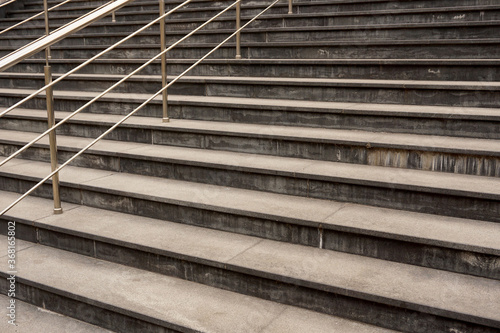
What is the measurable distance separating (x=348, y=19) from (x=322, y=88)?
140 cm

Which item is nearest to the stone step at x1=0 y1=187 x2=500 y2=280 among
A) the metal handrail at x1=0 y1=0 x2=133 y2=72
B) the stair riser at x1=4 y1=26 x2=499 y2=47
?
the metal handrail at x1=0 y1=0 x2=133 y2=72

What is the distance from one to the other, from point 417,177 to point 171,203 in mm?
1598

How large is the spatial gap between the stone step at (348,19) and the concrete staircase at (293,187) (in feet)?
0.06

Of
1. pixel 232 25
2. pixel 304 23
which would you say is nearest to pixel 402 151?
pixel 304 23

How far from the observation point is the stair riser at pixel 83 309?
106 inches

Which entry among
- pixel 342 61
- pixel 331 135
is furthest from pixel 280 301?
pixel 342 61

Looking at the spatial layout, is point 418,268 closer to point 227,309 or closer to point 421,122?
point 227,309

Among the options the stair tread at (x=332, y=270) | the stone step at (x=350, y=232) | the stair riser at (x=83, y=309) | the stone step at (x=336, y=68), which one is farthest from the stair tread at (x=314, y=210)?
the stone step at (x=336, y=68)

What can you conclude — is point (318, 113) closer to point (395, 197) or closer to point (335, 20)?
point (395, 197)

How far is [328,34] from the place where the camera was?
17.2ft

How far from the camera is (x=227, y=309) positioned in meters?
2.70

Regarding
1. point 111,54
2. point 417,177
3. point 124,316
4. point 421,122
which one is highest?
point 111,54

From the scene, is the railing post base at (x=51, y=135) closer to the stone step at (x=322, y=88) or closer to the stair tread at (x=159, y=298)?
the stair tread at (x=159, y=298)

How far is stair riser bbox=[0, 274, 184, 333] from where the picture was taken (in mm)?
2695
